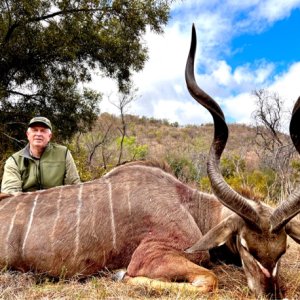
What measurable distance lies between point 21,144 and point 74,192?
217 inches

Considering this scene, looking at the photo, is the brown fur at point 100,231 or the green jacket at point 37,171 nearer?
the brown fur at point 100,231

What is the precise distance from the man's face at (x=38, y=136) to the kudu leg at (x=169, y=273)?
5.10ft

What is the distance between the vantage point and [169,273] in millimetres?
2820

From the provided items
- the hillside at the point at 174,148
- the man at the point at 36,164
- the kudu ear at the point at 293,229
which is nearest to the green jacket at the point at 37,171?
the man at the point at 36,164

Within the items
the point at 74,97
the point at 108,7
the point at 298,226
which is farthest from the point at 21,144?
the point at 298,226

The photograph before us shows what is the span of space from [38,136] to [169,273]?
190 cm

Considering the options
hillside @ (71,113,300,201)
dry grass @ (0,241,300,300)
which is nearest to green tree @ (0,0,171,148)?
hillside @ (71,113,300,201)

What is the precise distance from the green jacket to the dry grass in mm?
1088

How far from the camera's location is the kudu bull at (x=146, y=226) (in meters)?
2.74

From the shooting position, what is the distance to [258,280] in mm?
2607

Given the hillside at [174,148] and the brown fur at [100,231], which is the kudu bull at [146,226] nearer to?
the brown fur at [100,231]

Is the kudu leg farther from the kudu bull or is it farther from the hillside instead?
the hillside

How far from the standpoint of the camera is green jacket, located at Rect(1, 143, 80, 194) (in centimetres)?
390

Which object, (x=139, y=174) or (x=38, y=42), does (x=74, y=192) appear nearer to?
(x=139, y=174)
